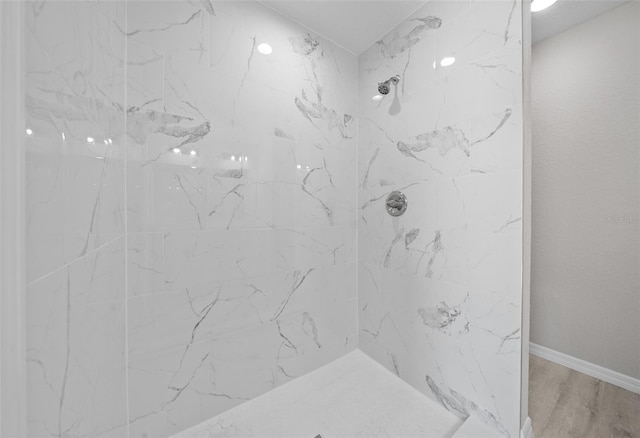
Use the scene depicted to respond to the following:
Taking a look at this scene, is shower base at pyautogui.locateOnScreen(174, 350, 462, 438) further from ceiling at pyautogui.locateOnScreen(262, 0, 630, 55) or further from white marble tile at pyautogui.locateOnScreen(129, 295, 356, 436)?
ceiling at pyautogui.locateOnScreen(262, 0, 630, 55)

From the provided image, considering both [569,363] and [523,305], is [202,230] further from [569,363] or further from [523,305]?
[569,363]

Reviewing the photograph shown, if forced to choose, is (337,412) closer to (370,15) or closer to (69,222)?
(69,222)

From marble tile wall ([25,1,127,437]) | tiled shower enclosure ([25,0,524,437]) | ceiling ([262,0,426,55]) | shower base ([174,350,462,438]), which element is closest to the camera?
marble tile wall ([25,1,127,437])

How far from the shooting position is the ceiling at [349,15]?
4.02 ft

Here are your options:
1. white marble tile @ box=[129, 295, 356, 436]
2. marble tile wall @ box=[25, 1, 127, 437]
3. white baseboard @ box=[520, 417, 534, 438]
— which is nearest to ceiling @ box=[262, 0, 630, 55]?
marble tile wall @ box=[25, 1, 127, 437]

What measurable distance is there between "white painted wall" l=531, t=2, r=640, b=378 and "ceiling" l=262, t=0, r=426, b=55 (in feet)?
3.25

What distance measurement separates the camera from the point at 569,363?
4.82 feet

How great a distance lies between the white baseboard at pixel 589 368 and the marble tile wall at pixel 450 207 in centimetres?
91

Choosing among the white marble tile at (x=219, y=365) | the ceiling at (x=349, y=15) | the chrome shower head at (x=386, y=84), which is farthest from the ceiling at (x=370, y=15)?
the white marble tile at (x=219, y=365)

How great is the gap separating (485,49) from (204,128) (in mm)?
1228

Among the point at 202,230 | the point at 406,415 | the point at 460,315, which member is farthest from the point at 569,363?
the point at 202,230

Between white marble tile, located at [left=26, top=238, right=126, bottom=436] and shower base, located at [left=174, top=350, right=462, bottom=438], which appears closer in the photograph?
white marble tile, located at [left=26, top=238, right=126, bottom=436]

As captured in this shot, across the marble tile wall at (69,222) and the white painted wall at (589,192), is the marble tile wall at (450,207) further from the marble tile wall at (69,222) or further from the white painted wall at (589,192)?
the marble tile wall at (69,222)

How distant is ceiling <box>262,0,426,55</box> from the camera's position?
4.02ft
